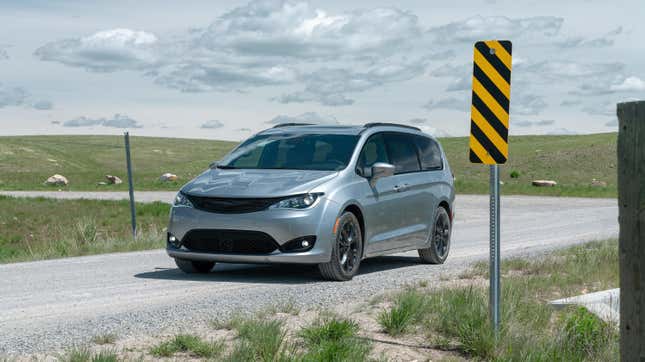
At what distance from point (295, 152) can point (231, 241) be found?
5.37 feet

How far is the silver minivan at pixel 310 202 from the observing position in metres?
9.84

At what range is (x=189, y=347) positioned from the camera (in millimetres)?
6328

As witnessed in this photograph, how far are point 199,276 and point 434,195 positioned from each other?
352 centimetres

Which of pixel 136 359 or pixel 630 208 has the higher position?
pixel 630 208

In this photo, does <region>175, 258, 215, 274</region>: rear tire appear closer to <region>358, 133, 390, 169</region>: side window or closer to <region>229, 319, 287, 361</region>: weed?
<region>358, 133, 390, 169</region>: side window

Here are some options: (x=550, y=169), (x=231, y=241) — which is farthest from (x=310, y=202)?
(x=550, y=169)

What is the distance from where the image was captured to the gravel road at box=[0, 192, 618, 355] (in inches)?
294

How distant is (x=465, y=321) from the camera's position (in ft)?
23.5

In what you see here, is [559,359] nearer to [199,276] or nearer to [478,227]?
[199,276]

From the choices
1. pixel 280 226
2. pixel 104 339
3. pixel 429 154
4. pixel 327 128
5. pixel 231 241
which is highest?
pixel 327 128

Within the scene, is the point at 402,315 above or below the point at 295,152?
below

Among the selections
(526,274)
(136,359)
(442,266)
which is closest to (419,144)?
(442,266)

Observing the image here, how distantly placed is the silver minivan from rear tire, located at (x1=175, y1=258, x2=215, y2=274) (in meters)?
0.01

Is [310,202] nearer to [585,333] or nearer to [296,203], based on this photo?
[296,203]
